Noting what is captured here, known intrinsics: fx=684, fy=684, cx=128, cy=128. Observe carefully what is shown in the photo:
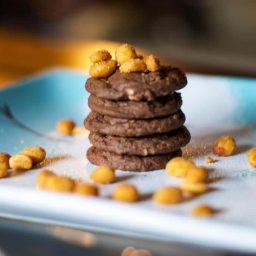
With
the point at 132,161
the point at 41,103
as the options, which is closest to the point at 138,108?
the point at 132,161

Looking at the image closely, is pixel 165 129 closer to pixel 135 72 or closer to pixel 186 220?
pixel 135 72

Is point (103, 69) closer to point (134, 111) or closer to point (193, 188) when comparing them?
point (134, 111)

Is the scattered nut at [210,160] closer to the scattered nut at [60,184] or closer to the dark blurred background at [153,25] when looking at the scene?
the scattered nut at [60,184]

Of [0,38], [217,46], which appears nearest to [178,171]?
[0,38]

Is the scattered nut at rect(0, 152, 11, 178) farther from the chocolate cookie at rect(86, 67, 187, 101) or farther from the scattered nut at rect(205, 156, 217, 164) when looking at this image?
the scattered nut at rect(205, 156, 217, 164)

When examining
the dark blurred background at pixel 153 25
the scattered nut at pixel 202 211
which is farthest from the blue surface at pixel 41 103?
the dark blurred background at pixel 153 25

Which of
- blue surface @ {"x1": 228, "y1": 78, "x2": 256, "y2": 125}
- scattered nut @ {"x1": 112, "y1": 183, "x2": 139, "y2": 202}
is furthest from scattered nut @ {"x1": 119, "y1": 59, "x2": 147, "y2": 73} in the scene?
blue surface @ {"x1": 228, "y1": 78, "x2": 256, "y2": 125}
